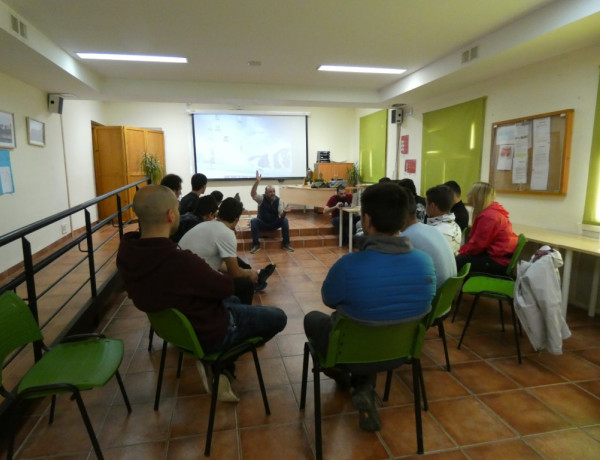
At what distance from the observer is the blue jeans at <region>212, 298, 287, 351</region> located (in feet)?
5.98

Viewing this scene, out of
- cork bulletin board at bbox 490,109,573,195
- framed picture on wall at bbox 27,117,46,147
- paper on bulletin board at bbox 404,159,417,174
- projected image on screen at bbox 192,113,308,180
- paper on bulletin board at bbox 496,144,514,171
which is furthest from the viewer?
projected image on screen at bbox 192,113,308,180

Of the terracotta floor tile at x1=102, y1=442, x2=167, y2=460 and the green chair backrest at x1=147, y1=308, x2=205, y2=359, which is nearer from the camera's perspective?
the green chair backrest at x1=147, y1=308, x2=205, y2=359

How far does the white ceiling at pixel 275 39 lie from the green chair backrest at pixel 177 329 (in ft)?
8.50

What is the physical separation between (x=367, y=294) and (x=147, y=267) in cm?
92

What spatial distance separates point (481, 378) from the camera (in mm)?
2307

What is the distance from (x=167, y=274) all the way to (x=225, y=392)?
0.85m

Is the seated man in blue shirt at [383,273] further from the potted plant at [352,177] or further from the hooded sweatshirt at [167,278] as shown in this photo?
the potted plant at [352,177]

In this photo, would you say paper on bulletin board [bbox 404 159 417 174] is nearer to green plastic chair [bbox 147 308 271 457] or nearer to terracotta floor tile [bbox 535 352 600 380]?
terracotta floor tile [bbox 535 352 600 380]

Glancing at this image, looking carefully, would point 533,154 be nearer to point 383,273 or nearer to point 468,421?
point 468,421

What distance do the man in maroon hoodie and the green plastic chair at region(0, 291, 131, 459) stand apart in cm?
32

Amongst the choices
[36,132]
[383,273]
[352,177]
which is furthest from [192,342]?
[352,177]

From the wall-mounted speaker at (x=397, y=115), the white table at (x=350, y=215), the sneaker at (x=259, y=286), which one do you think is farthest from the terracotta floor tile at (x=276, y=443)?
the wall-mounted speaker at (x=397, y=115)

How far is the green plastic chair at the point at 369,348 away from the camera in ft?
4.93

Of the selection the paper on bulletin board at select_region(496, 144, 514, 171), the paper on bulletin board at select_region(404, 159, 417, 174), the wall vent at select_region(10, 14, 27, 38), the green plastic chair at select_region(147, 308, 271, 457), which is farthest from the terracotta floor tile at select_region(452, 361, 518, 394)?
the paper on bulletin board at select_region(404, 159, 417, 174)
